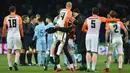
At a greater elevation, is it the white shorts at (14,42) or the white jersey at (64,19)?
the white jersey at (64,19)

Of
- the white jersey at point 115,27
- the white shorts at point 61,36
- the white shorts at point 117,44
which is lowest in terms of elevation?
the white shorts at point 117,44

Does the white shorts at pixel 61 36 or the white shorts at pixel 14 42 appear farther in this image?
the white shorts at pixel 14 42

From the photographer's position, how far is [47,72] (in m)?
18.2

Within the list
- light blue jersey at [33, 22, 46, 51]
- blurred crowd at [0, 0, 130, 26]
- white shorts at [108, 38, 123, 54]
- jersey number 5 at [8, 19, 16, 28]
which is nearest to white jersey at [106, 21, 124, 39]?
white shorts at [108, 38, 123, 54]

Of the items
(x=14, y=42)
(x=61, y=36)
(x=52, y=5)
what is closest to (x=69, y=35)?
(x=61, y=36)

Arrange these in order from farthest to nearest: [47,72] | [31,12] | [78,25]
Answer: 1. [31,12]
2. [78,25]
3. [47,72]

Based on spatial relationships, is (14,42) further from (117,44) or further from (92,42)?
(117,44)

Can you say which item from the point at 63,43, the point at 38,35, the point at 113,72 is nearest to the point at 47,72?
Answer: the point at 63,43

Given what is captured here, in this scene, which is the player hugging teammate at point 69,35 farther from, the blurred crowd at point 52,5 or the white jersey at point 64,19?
the blurred crowd at point 52,5

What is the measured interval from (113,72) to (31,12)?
26839 mm

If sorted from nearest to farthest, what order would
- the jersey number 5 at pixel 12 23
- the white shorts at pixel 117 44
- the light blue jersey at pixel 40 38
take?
the white shorts at pixel 117 44 < the jersey number 5 at pixel 12 23 < the light blue jersey at pixel 40 38

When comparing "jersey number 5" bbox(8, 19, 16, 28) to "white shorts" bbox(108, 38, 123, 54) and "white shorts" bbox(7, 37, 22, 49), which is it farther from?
"white shorts" bbox(108, 38, 123, 54)

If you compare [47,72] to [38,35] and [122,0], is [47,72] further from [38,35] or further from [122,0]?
[122,0]

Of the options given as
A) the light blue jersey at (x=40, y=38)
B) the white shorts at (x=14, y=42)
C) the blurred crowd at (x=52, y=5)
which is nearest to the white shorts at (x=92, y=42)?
the white shorts at (x=14, y=42)
